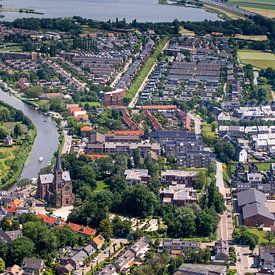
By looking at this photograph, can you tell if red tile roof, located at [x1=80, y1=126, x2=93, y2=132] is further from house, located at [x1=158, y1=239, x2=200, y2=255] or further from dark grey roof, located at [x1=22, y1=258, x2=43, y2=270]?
dark grey roof, located at [x1=22, y1=258, x2=43, y2=270]

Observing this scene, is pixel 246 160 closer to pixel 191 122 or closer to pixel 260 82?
pixel 191 122

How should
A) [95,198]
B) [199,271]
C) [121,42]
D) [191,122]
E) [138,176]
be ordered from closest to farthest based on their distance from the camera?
[199,271] → [95,198] → [138,176] → [191,122] → [121,42]

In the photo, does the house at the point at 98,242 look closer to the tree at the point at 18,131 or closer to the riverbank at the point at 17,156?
the riverbank at the point at 17,156

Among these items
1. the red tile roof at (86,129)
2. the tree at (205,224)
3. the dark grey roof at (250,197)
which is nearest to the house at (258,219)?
the dark grey roof at (250,197)

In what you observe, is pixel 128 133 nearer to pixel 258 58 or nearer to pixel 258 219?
pixel 258 219

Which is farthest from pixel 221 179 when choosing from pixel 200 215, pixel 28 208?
pixel 28 208

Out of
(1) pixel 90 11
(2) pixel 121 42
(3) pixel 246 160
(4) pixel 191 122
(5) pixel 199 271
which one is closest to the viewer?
(5) pixel 199 271

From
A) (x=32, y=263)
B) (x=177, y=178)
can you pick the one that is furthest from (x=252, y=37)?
(x=32, y=263)
